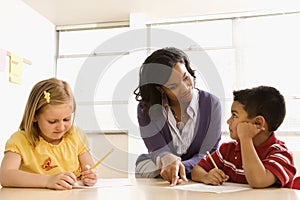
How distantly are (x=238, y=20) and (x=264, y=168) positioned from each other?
2.91 m

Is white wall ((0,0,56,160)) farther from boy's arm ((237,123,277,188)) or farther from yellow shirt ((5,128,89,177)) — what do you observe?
boy's arm ((237,123,277,188))

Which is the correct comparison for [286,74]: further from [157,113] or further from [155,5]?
[157,113]

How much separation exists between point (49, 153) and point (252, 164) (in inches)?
26.0

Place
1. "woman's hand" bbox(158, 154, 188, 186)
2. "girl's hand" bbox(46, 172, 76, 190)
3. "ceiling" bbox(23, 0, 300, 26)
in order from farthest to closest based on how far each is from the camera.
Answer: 1. "ceiling" bbox(23, 0, 300, 26)
2. "woman's hand" bbox(158, 154, 188, 186)
3. "girl's hand" bbox(46, 172, 76, 190)

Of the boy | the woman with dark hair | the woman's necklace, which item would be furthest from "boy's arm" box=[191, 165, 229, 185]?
the woman's necklace

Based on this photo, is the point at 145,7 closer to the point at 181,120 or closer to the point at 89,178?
the point at 181,120

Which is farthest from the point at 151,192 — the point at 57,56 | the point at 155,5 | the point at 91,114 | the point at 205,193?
the point at 57,56

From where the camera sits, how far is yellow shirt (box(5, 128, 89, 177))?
1076mm

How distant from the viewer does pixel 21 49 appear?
10.8ft

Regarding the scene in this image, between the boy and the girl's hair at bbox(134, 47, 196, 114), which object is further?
the girl's hair at bbox(134, 47, 196, 114)

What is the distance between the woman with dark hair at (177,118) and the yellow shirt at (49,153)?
0.23 meters

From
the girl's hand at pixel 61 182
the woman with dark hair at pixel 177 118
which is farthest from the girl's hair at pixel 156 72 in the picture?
the girl's hand at pixel 61 182

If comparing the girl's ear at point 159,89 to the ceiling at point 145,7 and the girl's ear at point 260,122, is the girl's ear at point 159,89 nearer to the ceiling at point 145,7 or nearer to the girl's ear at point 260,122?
the girl's ear at point 260,122

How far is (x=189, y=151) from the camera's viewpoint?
1281 mm
